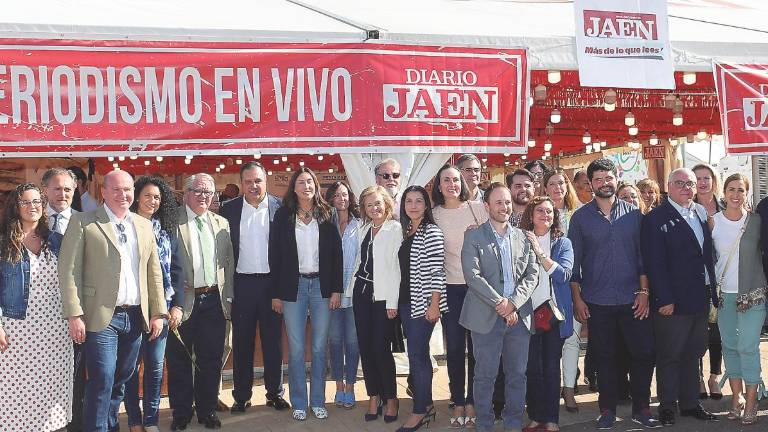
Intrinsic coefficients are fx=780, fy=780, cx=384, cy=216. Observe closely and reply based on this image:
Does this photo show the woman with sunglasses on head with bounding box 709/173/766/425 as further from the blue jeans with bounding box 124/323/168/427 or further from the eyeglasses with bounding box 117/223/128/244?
the eyeglasses with bounding box 117/223/128/244

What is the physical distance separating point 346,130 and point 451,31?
1.24 metres

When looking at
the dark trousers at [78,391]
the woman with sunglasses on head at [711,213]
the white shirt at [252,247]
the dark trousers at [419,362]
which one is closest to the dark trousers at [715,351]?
the woman with sunglasses on head at [711,213]

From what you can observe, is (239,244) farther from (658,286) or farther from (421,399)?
(658,286)

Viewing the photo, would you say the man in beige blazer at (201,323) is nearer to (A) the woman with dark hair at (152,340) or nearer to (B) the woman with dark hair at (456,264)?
(A) the woman with dark hair at (152,340)

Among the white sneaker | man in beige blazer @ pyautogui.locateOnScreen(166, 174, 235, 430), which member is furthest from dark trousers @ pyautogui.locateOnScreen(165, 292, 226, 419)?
the white sneaker

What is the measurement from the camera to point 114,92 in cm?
571

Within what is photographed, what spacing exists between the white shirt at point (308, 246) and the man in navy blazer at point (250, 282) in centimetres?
26

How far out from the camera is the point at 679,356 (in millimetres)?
5289

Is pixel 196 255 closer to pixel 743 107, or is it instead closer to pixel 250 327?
pixel 250 327

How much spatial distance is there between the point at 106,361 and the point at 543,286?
2695mm

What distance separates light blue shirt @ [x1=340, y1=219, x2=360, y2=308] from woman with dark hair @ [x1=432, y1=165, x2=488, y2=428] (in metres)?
0.65

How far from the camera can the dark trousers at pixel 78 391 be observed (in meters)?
4.97

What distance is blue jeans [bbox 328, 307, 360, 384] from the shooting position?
563 centimetres

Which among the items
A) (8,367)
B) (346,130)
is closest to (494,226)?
(346,130)
